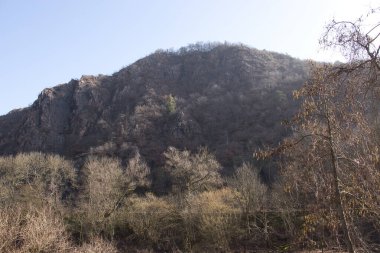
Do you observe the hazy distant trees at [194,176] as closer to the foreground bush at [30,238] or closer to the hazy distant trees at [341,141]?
the foreground bush at [30,238]

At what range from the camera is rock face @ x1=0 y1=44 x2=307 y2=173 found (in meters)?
71.6

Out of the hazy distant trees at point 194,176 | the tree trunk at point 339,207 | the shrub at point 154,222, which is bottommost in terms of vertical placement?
the shrub at point 154,222

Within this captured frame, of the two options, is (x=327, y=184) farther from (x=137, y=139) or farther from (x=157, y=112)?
(x=157, y=112)

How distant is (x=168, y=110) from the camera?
281 ft

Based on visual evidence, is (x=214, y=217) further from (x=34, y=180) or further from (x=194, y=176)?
(x=34, y=180)

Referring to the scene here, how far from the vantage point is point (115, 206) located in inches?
1377

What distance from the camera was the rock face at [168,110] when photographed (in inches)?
2820

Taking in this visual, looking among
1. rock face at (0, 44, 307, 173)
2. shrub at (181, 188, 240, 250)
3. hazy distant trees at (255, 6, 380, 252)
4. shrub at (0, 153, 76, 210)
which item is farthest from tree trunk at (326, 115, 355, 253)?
rock face at (0, 44, 307, 173)

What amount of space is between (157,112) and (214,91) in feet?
47.8

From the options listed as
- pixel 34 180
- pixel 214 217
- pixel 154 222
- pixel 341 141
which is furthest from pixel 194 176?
pixel 341 141

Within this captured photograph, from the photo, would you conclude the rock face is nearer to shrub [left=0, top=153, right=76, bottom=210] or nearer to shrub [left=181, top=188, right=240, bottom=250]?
shrub [left=0, top=153, right=76, bottom=210]

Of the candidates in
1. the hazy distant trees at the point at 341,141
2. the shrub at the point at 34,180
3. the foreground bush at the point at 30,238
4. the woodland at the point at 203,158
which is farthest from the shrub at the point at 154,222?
the hazy distant trees at the point at 341,141

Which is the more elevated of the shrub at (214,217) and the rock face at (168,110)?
the rock face at (168,110)

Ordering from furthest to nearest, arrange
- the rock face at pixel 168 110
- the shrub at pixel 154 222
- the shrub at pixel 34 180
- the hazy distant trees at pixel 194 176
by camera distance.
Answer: the rock face at pixel 168 110, the shrub at pixel 34 180, the hazy distant trees at pixel 194 176, the shrub at pixel 154 222
